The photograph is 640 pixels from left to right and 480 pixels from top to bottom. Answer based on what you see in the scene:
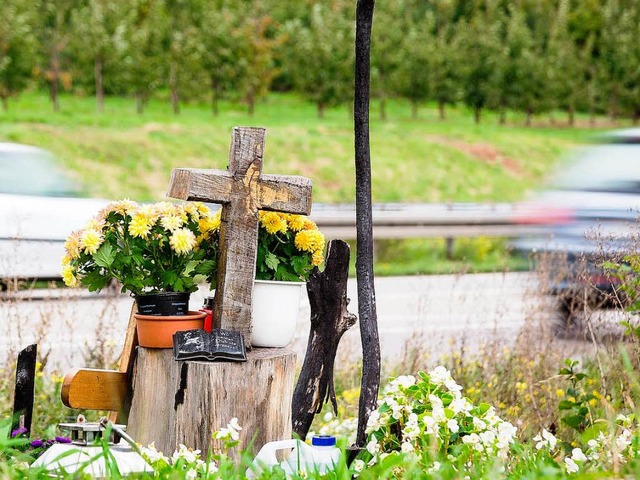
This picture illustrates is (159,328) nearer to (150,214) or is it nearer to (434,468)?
(150,214)

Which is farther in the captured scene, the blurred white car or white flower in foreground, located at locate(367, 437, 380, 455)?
the blurred white car

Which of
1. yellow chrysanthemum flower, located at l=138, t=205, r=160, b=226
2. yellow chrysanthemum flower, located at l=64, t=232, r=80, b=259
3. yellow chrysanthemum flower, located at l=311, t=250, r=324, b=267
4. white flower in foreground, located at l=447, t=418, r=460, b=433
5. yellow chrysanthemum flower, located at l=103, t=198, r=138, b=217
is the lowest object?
white flower in foreground, located at l=447, t=418, r=460, b=433

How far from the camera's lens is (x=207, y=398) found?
384cm

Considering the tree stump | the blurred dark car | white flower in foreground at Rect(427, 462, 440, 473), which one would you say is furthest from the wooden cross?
the blurred dark car

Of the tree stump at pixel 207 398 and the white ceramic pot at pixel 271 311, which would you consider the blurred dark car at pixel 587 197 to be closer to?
the white ceramic pot at pixel 271 311

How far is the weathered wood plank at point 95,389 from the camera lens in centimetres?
412

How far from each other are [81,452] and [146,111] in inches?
1184

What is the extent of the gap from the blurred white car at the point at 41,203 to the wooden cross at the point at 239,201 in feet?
19.2

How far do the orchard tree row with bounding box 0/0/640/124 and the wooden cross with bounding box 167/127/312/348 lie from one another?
25316 millimetres

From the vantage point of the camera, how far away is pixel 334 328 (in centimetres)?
459

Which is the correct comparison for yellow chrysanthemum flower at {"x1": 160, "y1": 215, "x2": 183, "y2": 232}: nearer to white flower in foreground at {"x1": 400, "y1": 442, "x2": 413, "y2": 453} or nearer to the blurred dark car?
white flower in foreground at {"x1": 400, "y1": 442, "x2": 413, "y2": 453}

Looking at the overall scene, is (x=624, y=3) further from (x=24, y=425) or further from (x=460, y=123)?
(x=24, y=425)

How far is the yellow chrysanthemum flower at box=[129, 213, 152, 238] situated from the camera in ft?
13.0

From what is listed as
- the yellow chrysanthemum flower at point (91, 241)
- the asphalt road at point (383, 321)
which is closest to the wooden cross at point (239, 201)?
the yellow chrysanthemum flower at point (91, 241)
